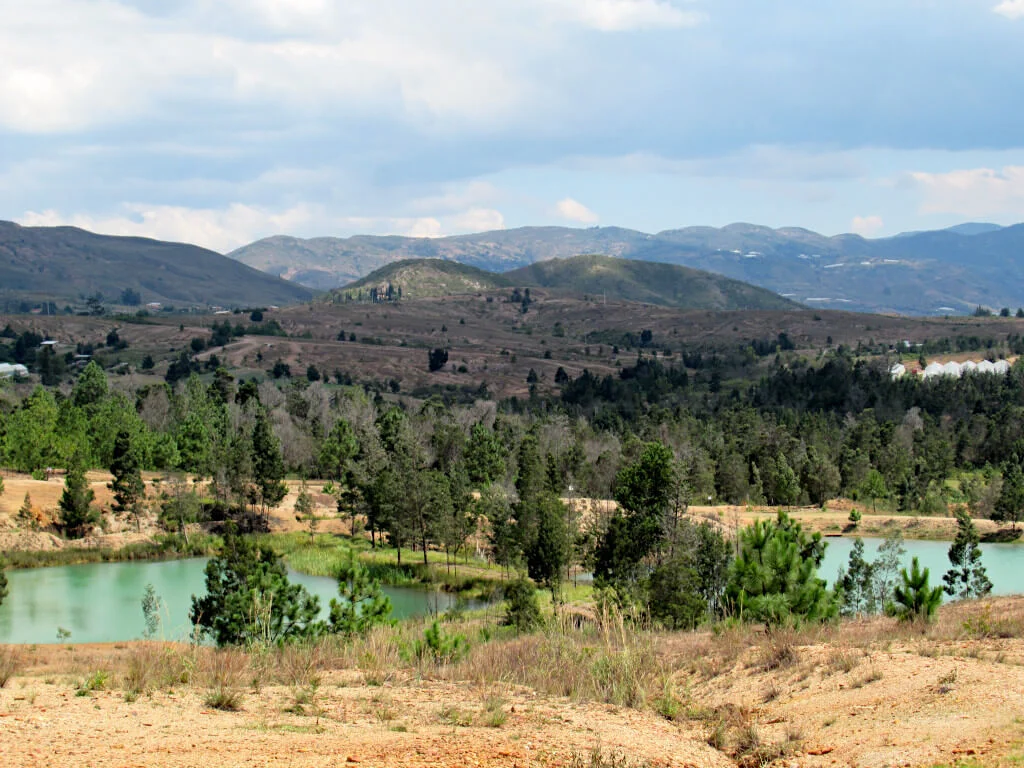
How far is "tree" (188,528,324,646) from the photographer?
26719mm

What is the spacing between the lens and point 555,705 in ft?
35.1

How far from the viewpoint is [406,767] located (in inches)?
314

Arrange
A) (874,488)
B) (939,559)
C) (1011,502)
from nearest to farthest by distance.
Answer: (939,559) < (1011,502) < (874,488)

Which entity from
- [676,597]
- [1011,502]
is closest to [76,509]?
[676,597]

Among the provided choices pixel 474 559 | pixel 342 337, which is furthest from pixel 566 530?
pixel 342 337

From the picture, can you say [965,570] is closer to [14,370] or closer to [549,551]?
[549,551]

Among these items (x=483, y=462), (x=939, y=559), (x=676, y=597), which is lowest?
(x=939, y=559)

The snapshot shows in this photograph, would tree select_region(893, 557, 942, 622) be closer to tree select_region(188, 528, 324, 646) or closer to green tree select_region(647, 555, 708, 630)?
green tree select_region(647, 555, 708, 630)

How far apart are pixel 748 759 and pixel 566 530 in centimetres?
3828

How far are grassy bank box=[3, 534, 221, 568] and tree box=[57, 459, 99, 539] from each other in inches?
105

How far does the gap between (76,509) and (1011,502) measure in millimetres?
63721

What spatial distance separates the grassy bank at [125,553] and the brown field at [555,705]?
45272 mm

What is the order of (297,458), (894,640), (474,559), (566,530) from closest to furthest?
(894,640)
(566,530)
(474,559)
(297,458)

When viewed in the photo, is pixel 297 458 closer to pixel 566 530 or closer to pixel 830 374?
pixel 566 530
